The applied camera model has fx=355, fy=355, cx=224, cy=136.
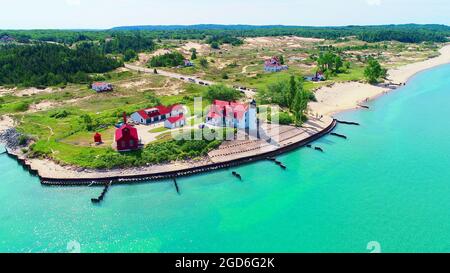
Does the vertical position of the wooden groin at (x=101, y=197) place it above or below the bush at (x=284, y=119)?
below

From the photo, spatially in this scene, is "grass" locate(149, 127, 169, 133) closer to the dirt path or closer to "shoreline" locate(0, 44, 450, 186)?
"shoreline" locate(0, 44, 450, 186)

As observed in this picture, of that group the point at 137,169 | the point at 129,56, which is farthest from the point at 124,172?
the point at 129,56

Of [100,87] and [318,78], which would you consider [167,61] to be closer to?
[100,87]

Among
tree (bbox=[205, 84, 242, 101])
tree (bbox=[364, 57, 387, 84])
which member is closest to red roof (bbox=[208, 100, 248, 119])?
tree (bbox=[205, 84, 242, 101])

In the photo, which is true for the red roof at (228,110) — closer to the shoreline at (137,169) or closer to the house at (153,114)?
the house at (153,114)

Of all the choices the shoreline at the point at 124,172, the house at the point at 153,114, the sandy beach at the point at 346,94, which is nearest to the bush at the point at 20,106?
the shoreline at the point at 124,172

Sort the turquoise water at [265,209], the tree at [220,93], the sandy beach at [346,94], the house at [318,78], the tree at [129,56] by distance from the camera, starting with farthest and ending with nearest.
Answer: the tree at [129,56]
the house at [318,78]
the sandy beach at [346,94]
the tree at [220,93]
the turquoise water at [265,209]
